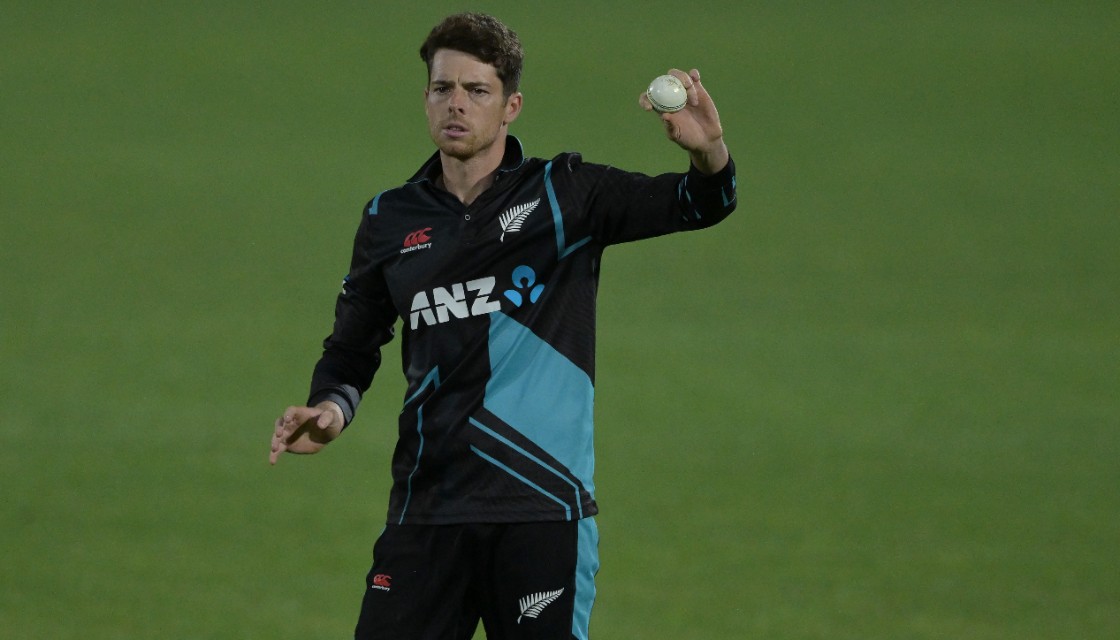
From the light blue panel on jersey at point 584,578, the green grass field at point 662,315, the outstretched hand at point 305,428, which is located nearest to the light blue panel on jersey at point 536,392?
the light blue panel on jersey at point 584,578

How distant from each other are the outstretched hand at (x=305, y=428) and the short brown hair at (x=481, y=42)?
924 mm

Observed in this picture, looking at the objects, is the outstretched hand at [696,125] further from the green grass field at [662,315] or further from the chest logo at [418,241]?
the green grass field at [662,315]

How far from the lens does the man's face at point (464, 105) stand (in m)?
4.32

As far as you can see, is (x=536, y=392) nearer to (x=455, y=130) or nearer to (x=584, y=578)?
(x=584, y=578)

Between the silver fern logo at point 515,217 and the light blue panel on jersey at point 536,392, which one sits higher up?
the silver fern logo at point 515,217

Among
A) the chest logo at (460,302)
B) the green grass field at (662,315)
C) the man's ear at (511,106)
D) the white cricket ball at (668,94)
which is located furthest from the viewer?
the green grass field at (662,315)

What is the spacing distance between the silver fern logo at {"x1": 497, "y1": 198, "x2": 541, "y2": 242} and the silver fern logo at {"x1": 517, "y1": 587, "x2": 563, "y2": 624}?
89 centimetres

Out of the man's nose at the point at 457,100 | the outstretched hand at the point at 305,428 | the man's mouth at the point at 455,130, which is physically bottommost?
the outstretched hand at the point at 305,428

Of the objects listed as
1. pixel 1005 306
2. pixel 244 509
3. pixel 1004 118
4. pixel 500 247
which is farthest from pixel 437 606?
pixel 1004 118

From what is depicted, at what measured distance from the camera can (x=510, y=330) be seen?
4191mm

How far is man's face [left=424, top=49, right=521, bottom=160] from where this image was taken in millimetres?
4320

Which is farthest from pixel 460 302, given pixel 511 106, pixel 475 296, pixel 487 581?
pixel 487 581

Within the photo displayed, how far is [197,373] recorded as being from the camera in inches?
401

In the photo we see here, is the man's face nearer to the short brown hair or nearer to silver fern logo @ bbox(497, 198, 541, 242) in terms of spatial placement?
the short brown hair
